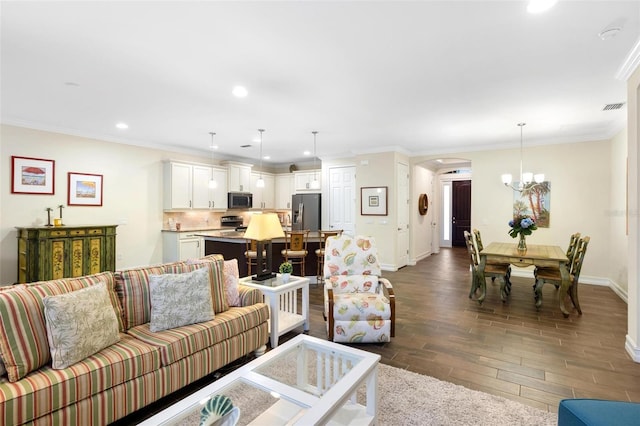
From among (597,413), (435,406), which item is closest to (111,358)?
(435,406)

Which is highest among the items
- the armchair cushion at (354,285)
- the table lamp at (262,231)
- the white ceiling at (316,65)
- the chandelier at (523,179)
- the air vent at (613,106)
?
the air vent at (613,106)

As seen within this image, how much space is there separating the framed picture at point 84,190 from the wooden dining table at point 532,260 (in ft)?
21.6

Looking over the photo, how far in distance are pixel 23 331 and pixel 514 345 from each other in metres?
3.99

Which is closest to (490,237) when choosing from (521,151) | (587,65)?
(521,151)

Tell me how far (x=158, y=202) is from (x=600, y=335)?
24.5 feet

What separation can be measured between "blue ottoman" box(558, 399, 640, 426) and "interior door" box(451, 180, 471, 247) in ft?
33.5

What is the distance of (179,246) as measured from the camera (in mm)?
6547

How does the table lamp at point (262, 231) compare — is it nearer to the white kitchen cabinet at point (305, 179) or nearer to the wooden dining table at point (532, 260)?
the wooden dining table at point (532, 260)

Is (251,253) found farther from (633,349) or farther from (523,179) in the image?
(523,179)

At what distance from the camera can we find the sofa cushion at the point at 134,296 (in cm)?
246

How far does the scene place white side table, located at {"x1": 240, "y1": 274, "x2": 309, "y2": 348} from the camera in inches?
125

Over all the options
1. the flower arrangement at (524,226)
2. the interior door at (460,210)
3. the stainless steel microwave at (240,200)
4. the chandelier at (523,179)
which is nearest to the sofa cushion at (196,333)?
the flower arrangement at (524,226)

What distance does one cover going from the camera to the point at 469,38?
2.52m

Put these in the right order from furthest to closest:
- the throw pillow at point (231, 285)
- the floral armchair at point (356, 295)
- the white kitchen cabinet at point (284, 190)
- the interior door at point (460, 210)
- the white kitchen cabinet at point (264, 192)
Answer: the interior door at point (460, 210) < the white kitchen cabinet at point (284, 190) < the white kitchen cabinet at point (264, 192) < the floral armchair at point (356, 295) < the throw pillow at point (231, 285)
